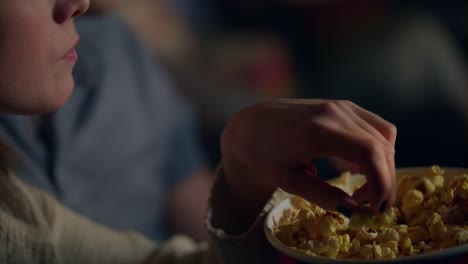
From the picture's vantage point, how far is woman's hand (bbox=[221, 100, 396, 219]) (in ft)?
1.08

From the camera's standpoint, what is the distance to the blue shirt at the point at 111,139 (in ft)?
2.43

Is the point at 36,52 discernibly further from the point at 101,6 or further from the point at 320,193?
the point at 101,6

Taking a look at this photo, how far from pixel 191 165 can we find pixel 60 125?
0.24 m

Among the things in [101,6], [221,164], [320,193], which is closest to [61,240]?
[221,164]

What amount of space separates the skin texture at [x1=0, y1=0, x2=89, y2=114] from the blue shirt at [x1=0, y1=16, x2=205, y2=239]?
9.6 inches

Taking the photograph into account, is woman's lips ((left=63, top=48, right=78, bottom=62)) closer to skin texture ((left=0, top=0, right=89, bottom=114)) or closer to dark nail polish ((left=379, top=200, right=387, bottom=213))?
skin texture ((left=0, top=0, right=89, bottom=114))

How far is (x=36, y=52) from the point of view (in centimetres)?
43

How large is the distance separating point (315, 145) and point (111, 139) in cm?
51

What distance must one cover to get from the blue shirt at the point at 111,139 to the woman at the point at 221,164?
0.14 metres

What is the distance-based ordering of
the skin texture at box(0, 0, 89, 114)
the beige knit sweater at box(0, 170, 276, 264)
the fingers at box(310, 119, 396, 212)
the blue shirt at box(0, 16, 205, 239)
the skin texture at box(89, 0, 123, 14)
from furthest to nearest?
the skin texture at box(89, 0, 123, 14) → the blue shirt at box(0, 16, 205, 239) → the beige knit sweater at box(0, 170, 276, 264) → the skin texture at box(0, 0, 89, 114) → the fingers at box(310, 119, 396, 212)

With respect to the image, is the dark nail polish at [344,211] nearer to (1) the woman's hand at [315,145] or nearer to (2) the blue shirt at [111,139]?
(1) the woman's hand at [315,145]

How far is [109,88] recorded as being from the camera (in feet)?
2.72

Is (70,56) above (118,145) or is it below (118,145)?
above

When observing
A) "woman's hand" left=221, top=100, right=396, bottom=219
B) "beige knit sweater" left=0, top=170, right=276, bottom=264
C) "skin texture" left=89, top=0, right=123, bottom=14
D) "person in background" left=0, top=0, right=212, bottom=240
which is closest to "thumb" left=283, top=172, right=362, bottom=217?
"woman's hand" left=221, top=100, right=396, bottom=219
